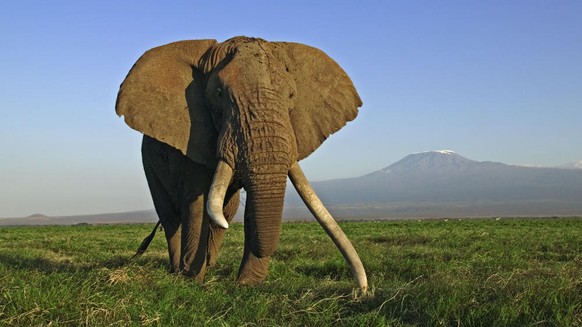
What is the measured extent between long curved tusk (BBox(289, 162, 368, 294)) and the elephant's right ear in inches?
44.0

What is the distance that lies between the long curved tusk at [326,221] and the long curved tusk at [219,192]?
2.65 ft

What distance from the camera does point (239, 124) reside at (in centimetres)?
731

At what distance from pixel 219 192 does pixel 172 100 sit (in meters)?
1.72

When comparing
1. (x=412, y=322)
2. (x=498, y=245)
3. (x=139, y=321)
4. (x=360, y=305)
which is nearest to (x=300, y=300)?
(x=360, y=305)

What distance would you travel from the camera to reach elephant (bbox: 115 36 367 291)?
7180 mm

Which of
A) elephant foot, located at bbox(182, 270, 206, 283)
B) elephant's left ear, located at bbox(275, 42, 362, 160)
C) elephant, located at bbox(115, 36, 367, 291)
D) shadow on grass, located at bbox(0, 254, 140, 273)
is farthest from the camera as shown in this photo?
shadow on grass, located at bbox(0, 254, 140, 273)

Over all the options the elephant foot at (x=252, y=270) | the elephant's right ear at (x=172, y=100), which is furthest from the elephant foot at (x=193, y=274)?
the elephant's right ear at (x=172, y=100)

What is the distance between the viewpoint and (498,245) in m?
14.2

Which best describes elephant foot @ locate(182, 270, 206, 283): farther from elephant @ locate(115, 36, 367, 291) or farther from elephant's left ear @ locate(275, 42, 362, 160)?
elephant's left ear @ locate(275, 42, 362, 160)

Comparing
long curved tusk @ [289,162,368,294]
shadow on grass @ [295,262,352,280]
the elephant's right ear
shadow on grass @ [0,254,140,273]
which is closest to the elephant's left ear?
long curved tusk @ [289,162,368,294]

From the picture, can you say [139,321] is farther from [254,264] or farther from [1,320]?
[254,264]

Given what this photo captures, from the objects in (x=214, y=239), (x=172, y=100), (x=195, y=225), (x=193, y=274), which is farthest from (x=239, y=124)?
(x=214, y=239)

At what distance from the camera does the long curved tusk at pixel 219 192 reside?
693cm

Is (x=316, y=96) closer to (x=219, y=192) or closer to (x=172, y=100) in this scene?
(x=172, y=100)
